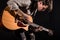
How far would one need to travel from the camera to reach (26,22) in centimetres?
276

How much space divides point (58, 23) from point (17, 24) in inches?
40.6

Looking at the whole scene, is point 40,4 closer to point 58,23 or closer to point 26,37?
point 26,37

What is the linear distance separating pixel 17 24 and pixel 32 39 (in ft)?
0.50

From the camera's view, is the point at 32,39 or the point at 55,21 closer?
the point at 32,39

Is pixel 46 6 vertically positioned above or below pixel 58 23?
above

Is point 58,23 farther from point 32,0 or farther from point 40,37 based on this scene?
point 32,0

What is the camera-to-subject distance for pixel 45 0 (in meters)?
2.81

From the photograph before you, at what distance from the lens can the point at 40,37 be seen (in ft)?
12.1

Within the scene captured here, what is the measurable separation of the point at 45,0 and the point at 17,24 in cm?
26

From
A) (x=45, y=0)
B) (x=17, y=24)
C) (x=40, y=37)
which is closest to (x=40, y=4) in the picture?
(x=45, y=0)

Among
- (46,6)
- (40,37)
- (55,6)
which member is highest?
(46,6)

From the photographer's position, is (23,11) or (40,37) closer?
(23,11)

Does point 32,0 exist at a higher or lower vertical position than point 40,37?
higher

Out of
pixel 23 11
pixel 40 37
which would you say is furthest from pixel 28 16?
pixel 40 37
